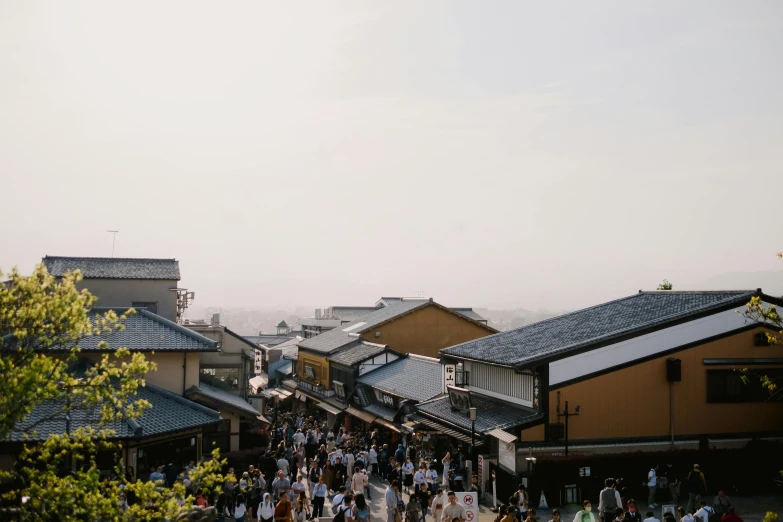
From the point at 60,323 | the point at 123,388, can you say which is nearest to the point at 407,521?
the point at 123,388

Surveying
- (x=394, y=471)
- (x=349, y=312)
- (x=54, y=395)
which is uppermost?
(x=349, y=312)

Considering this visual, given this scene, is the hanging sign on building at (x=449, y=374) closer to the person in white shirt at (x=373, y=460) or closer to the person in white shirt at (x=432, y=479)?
the person in white shirt at (x=373, y=460)

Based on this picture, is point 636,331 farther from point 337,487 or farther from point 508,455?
point 337,487

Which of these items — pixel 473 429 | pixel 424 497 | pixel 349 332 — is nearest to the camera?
pixel 424 497

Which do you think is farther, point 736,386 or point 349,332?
point 349,332

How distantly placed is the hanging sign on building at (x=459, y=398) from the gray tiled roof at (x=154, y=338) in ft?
33.0

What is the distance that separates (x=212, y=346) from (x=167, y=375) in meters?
2.17

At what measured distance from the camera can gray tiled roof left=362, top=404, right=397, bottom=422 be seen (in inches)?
1418

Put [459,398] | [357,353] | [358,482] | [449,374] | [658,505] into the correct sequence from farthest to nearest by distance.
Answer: [357,353]
[449,374]
[459,398]
[658,505]
[358,482]

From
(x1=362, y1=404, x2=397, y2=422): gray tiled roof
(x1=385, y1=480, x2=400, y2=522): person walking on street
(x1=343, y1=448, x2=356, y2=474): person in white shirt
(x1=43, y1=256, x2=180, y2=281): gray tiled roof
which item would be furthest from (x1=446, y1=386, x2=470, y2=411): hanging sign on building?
(x1=43, y1=256, x2=180, y2=281): gray tiled roof

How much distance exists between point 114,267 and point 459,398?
2390 cm

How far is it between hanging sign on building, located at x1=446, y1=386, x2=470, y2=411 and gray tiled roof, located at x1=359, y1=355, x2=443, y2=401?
3.47m

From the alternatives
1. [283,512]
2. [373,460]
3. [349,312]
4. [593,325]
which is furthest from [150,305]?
[349,312]

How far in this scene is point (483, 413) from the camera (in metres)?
27.4
